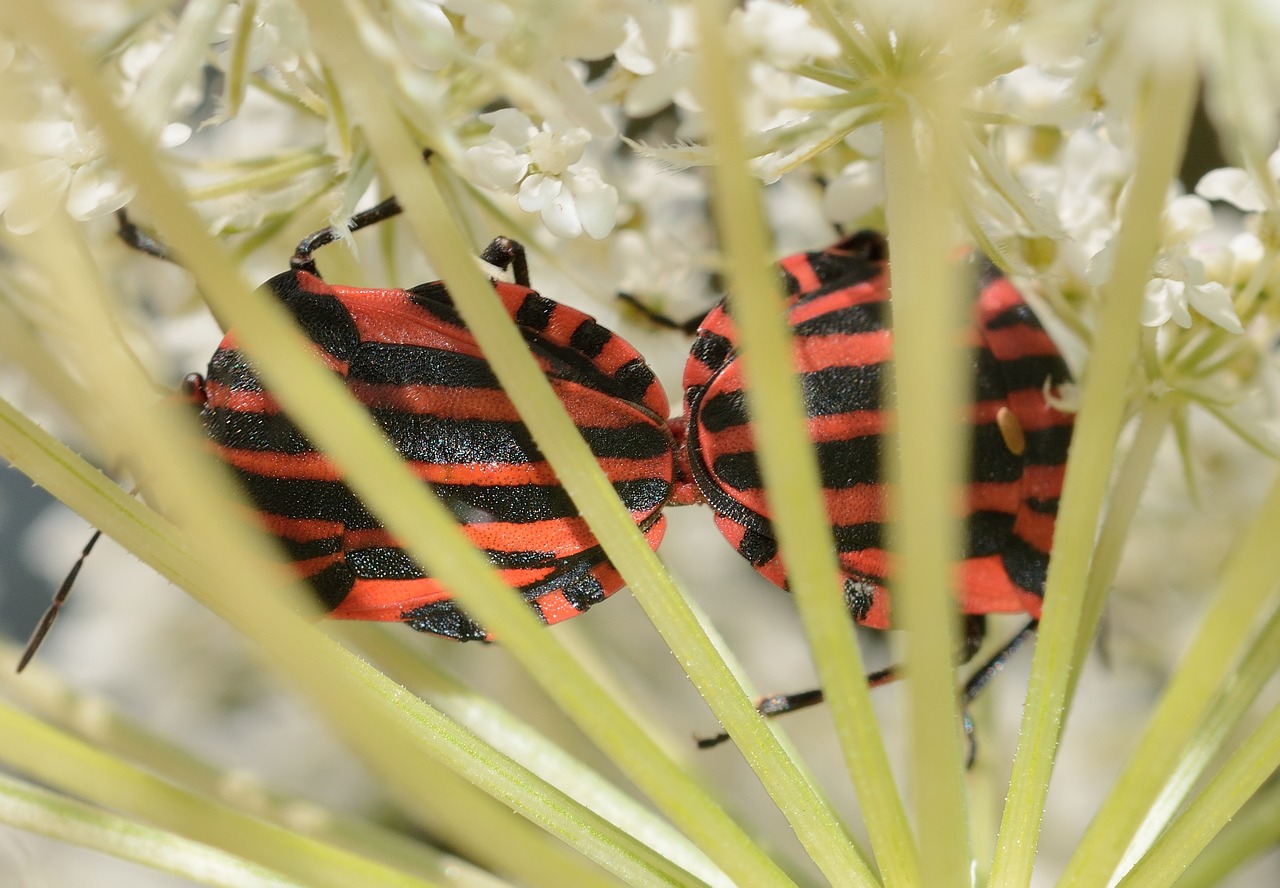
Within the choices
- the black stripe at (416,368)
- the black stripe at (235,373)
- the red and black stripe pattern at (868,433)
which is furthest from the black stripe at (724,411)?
the black stripe at (235,373)

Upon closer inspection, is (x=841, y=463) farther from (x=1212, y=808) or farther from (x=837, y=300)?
(x=1212, y=808)

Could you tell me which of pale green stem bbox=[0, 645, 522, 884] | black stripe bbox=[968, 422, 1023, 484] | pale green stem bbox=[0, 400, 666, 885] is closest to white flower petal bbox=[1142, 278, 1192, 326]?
black stripe bbox=[968, 422, 1023, 484]

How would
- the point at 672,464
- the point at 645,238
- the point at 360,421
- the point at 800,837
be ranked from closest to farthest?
the point at 360,421 → the point at 800,837 → the point at 672,464 → the point at 645,238

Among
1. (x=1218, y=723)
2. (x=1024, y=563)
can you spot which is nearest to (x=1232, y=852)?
(x=1218, y=723)

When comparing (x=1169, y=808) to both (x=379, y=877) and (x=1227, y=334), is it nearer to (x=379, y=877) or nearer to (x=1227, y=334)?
(x=1227, y=334)

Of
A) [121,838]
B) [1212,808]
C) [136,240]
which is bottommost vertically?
[1212,808]

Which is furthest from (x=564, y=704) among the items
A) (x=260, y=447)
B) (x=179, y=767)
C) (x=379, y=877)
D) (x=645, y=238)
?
(x=645, y=238)
